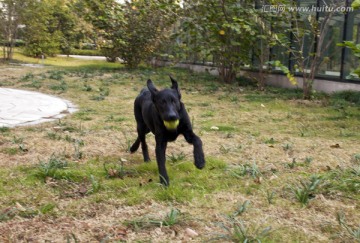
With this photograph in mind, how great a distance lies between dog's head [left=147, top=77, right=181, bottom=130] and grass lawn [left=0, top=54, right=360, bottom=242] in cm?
55

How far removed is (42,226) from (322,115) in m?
6.35

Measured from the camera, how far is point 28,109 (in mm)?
7633

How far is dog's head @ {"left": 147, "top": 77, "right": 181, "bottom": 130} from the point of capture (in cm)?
335

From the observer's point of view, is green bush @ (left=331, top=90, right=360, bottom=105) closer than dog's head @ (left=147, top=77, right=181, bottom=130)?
No

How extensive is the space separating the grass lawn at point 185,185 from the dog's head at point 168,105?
55cm

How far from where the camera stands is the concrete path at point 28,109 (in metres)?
6.57

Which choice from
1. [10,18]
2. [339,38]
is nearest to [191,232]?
[339,38]

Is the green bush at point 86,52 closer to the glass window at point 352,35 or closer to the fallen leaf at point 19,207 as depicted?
the glass window at point 352,35

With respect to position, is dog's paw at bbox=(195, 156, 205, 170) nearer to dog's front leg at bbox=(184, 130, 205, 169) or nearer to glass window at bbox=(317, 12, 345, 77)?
dog's front leg at bbox=(184, 130, 205, 169)

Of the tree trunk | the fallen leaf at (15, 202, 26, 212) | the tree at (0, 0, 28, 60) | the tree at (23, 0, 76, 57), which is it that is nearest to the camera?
the fallen leaf at (15, 202, 26, 212)

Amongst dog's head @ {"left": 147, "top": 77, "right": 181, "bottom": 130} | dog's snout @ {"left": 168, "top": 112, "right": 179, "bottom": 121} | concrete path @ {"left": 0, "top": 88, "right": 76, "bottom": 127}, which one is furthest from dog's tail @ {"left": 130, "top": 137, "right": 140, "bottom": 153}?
concrete path @ {"left": 0, "top": 88, "right": 76, "bottom": 127}

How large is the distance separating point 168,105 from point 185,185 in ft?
2.39

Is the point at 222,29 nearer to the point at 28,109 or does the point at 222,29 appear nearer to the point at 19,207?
the point at 28,109

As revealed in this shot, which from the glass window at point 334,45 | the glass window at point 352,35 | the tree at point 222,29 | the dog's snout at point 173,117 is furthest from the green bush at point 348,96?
the dog's snout at point 173,117
